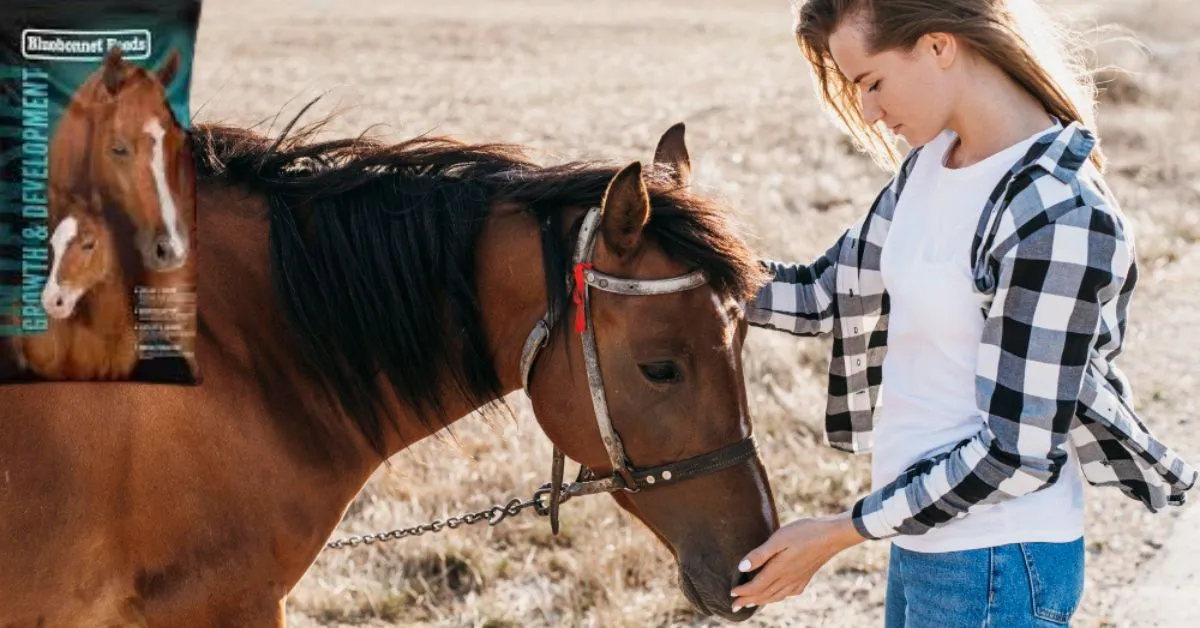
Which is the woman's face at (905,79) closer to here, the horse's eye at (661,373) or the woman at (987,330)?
the woman at (987,330)

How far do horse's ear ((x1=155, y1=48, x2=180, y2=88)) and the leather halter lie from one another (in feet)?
3.10

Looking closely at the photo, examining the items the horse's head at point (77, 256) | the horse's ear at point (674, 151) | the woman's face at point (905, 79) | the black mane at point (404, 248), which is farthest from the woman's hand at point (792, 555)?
the horse's head at point (77, 256)

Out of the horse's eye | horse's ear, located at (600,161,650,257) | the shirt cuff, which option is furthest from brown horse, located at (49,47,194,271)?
the shirt cuff

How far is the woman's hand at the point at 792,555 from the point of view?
2596 mm

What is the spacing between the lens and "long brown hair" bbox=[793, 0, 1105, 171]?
7.92 ft

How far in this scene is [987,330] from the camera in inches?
91.1

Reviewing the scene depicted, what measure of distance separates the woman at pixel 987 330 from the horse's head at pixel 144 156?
1425 mm

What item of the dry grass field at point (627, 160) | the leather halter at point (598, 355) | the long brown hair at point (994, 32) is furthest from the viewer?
the dry grass field at point (627, 160)

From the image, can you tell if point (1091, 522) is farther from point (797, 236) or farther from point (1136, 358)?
point (797, 236)

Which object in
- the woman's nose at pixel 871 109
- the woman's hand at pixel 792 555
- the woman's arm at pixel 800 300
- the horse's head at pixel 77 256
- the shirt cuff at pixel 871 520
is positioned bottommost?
the woman's hand at pixel 792 555

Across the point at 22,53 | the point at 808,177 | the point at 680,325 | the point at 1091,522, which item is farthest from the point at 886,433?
the point at 808,177

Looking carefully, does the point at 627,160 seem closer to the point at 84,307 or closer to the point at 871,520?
the point at 871,520

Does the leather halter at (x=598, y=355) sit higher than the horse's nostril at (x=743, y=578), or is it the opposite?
the leather halter at (x=598, y=355)

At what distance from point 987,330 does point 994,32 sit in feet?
1.99
